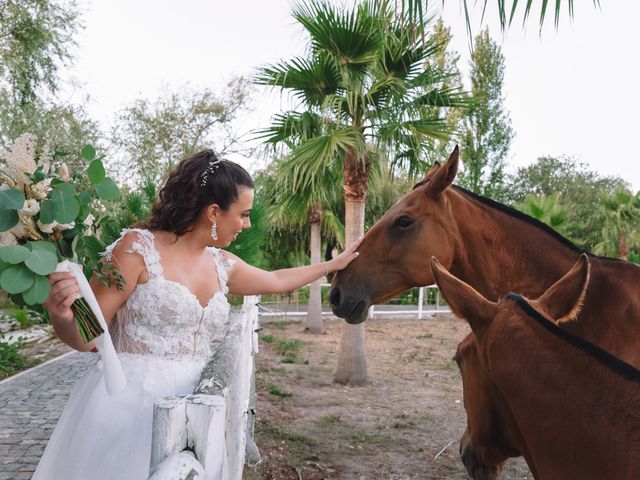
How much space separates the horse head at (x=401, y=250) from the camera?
317cm

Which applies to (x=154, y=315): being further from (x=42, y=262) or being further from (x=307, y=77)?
(x=307, y=77)

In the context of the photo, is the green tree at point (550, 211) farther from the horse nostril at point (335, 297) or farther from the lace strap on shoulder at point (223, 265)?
the lace strap on shoulder at point (223, 265)

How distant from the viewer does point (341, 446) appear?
6.06 meters

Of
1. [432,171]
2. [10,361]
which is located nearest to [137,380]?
[432,171]

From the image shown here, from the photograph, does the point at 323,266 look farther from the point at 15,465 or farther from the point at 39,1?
the point at 39,1

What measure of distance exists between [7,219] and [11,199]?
65 mm

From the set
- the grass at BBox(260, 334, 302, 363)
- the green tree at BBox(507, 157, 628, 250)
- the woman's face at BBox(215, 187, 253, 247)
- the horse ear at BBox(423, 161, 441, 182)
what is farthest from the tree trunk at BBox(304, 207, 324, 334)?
the green tree at BBox(507, 157, 628, 250)

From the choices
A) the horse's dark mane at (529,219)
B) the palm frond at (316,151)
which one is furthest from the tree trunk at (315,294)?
the horse's dark mane at (529,219)

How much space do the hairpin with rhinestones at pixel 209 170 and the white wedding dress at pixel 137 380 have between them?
0.37 meters

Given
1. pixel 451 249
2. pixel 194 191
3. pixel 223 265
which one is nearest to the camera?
pixel 194 191

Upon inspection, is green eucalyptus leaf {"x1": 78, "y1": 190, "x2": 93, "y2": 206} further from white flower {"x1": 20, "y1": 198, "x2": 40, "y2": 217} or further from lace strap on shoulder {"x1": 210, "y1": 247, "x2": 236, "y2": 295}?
lace strap on shoulder {"x1": 210, "y1": 247, "x2": 236, "y2": 295}

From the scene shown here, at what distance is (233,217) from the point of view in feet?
8.40

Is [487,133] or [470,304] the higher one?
[487,133]

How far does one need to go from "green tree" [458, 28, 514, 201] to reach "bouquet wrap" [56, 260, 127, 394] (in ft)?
76.8
